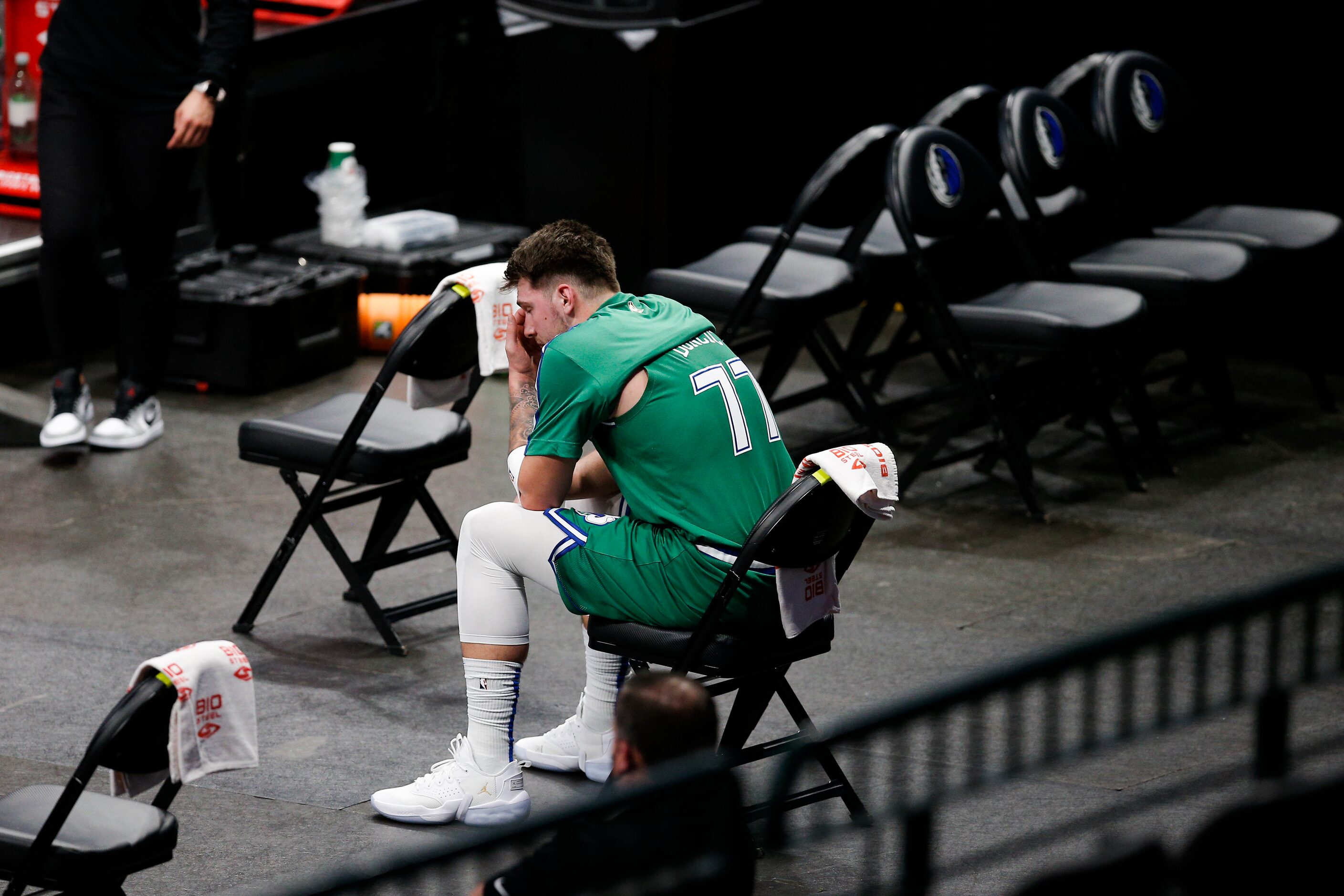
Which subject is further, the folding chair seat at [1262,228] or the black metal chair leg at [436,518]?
the folding chair seat at [1262,228]

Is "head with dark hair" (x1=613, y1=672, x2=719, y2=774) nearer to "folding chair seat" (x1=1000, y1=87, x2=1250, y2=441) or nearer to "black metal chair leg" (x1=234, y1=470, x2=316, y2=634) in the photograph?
"black metal chair leg" (x1=234, y1=470, x2=316, y2=634)

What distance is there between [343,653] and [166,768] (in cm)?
181

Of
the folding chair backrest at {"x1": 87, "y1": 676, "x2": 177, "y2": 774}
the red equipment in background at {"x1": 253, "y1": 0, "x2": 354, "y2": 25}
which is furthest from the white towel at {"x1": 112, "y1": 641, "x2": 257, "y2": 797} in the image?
the red equipment in background at {"x1": 253, "y1": 0, "x2": 354, "y2": 25}

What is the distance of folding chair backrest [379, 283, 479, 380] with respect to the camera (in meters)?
4.14

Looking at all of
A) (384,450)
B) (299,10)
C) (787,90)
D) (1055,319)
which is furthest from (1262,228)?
(299,10)

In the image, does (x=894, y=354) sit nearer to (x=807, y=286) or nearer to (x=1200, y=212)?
(x=807, y=286)

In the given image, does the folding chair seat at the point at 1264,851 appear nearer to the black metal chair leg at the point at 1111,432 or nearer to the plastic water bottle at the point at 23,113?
the black metal chair leg at the point at 1111,432

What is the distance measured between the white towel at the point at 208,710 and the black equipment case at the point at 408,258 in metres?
4.67

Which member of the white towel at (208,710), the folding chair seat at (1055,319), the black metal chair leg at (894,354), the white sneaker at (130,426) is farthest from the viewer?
the black metal chair leg at (894,354)

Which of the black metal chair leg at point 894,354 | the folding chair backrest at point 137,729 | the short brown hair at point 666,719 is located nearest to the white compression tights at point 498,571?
the folding chair backrest at point 137,729

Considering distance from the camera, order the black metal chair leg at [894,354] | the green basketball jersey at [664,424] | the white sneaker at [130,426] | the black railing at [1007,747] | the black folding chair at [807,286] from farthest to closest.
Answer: the black metal chair leg at [894,354]
the white sneaker at [130,426]
the black folding chair at [807,286]
the green basketball jersey at [664,424]
the black railing at [1007,747]

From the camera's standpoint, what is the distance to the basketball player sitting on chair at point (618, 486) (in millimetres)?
3344

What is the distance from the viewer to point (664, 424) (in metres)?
3.34

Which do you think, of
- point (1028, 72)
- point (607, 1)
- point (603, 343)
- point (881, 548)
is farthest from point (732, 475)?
point (1028, 72)
